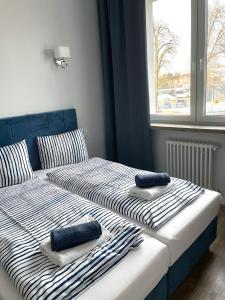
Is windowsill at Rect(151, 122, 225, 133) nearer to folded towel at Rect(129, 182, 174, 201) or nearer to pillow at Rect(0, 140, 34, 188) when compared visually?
folded towel at Rect(129, 182, 174, 201)

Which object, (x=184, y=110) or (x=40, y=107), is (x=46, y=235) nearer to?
(x=40, y=107)

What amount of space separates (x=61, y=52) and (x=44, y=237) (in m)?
2.06

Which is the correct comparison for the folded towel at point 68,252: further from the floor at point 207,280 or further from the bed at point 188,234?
the floor at point 207,280

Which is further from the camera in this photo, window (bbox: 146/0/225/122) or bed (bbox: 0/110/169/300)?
window (bbox: 146/0/225/122)

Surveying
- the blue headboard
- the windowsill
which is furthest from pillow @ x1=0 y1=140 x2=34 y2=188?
the windowsill

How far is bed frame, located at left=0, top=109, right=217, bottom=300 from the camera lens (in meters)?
1.49

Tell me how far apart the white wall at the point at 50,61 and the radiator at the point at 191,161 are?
108 cm

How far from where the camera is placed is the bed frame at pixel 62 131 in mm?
1489

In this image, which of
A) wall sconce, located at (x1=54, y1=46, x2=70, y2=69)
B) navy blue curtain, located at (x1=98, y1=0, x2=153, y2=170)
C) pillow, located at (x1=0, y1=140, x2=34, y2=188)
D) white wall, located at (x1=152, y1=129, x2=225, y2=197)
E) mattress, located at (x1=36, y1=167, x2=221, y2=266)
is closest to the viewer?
mattress, located at (x1=36, y1=167, x2=221, y2=266)

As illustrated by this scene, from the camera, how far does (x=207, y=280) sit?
5.66ft

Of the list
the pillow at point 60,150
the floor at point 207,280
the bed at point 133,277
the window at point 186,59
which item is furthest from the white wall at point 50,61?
the floor at point 207,280

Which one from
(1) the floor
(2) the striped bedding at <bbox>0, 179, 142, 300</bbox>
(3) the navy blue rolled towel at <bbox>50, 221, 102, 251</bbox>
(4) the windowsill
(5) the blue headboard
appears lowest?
(1) the floor

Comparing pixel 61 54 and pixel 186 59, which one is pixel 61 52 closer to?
pixel 61 54

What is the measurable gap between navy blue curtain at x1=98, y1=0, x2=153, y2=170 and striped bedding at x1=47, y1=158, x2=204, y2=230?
706mm
